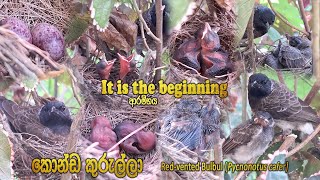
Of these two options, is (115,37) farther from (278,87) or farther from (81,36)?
(278,87)

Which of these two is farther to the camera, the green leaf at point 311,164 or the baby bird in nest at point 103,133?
the green leaf at point 311,164

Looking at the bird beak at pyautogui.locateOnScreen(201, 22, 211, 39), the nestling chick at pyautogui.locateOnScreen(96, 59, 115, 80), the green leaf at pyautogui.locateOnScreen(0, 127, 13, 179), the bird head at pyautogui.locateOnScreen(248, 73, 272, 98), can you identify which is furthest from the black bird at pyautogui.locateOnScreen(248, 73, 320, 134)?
the green leaf at pyautogui.locateOnScreen(0, 127, 13, 179)

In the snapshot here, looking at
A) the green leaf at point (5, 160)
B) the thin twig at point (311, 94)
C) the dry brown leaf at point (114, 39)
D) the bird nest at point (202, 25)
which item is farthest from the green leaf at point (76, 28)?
the thin twig at point (311, 94)

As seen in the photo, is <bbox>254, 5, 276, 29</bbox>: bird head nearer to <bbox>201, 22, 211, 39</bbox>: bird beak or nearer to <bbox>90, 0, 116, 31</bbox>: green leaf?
<bbox>201, 22, 211, 39</bbox>: bird beak

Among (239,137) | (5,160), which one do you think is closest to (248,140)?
(239,137)

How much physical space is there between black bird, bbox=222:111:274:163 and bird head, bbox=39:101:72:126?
0.23 meters

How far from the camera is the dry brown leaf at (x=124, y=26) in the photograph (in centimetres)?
71

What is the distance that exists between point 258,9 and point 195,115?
0.68ft

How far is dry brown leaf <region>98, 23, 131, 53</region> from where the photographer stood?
71cm

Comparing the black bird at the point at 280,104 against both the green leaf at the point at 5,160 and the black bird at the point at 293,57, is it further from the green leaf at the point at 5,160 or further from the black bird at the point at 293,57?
the green leaf at the point at 5,160

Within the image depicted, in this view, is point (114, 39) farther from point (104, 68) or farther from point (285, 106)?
point (285, 106)

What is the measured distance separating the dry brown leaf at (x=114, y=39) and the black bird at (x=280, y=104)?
0.20 meters

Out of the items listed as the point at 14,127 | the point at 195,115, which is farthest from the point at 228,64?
the point at 14,127

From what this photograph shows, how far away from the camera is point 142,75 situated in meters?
0.70
